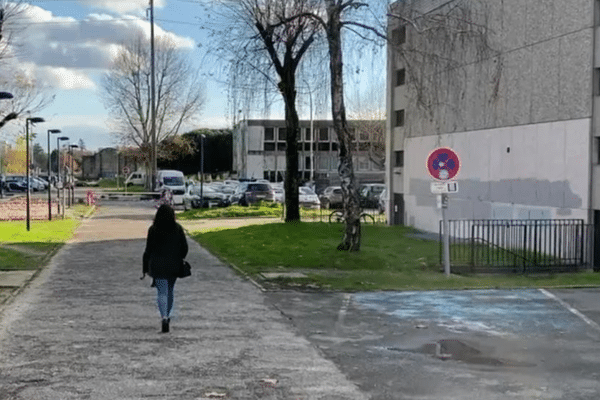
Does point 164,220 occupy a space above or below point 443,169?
below

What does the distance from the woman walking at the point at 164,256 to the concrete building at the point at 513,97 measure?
9.11 meters

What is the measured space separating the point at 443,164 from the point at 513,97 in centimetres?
699

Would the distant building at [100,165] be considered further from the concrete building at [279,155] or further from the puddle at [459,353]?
the puddle at [459,353]

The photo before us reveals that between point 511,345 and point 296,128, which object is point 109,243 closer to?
point 296,128

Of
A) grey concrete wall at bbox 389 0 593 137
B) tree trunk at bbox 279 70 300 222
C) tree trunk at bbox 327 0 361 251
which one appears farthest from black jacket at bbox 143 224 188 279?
tree trunk at bbox 279 70 300 222

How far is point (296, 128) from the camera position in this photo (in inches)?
1162

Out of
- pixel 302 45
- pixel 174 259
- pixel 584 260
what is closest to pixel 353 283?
pixel 174 259

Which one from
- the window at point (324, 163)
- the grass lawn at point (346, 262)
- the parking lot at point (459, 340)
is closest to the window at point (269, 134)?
the window at point (324, 163)

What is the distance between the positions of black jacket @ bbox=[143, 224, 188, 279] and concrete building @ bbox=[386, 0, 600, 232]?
9.13m

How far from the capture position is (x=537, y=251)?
19141 mm

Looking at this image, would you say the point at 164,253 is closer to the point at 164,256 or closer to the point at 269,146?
the point at 164,256

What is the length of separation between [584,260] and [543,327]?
890 cm

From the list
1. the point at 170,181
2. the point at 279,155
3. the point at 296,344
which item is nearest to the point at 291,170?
the point at 296,344

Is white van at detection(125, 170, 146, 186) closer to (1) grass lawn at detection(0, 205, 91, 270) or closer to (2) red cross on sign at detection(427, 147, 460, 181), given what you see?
(1) grass lawn at detection(0, 205, 91, 270)
